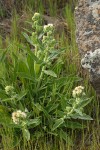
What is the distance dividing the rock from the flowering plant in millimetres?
153

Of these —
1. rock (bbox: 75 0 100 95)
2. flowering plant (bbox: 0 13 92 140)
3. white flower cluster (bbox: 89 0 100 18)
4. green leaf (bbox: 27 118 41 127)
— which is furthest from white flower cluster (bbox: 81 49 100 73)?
green leaf (bbox: 27 118 41 127)

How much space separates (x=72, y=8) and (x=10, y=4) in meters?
0.70

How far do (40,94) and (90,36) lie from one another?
0.55 meters

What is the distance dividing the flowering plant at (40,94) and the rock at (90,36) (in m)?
0.15

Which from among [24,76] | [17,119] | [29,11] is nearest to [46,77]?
[24,76]

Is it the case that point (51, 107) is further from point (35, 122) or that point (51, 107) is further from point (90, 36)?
point (90, 36)

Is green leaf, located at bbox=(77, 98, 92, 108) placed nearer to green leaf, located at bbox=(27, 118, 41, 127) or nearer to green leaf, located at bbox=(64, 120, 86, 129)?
green leaf, located at bbox=(64, 120, 86, 129)

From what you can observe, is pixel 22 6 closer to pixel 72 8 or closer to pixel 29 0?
pixel 29 0

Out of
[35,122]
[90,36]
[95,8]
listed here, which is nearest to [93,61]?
[90,36]

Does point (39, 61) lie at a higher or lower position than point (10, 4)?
lower

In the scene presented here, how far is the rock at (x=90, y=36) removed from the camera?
2.70 meters

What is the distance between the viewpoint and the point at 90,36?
2840 mm

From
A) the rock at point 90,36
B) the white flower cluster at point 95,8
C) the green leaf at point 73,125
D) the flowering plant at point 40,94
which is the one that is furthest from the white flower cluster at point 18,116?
the white flower cluster at point 95,8

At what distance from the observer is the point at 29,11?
14.1 ft
